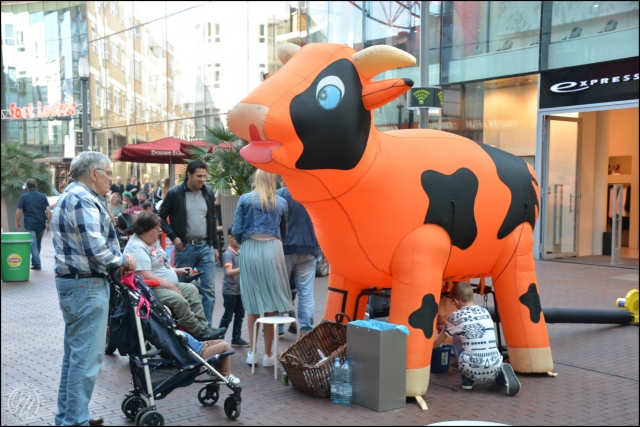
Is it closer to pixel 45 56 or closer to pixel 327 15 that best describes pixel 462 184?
pixel 327 15

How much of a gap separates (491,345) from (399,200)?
1591 millimetres

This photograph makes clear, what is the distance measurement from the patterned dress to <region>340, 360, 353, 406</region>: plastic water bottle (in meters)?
1.10

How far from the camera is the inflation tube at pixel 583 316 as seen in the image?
7.44 meters

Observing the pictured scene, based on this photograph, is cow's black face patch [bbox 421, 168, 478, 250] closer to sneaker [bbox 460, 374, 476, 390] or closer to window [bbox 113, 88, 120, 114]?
sneaker [bbox 460, 374, 476, 390]

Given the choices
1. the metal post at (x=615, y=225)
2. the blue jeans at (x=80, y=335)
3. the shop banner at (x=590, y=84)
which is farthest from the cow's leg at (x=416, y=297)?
the metal post at (x=615, y=225)

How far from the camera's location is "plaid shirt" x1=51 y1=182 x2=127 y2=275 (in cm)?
460

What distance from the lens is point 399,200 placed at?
5480mm

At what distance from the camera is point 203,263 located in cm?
777

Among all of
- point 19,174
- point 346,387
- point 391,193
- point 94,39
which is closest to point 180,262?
point 346,387

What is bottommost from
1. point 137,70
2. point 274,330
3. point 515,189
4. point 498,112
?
point 274,330

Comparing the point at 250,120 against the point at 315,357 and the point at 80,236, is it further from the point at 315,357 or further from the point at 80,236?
the point at 315,357

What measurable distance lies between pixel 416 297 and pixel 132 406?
244cm

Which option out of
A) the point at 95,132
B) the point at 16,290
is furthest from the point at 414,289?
the point at 95,132

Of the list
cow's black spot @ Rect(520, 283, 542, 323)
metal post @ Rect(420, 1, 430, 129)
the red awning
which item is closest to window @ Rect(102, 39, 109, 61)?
the red awning
